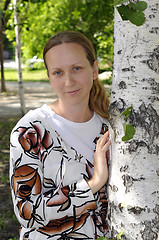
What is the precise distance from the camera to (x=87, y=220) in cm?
182

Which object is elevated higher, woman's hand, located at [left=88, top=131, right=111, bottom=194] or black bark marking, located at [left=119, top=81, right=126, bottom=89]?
black bark marking, located at [left=119, top=81, right=126, bottom=89]

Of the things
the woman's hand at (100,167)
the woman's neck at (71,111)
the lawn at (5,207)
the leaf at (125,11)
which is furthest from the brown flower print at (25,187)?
the lawn at (5,207)

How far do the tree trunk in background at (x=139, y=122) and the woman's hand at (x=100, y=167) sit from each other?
0.19 metres

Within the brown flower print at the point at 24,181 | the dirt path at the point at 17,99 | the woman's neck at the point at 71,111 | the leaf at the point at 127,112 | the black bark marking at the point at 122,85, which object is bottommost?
the dirt path at the point at 17,99

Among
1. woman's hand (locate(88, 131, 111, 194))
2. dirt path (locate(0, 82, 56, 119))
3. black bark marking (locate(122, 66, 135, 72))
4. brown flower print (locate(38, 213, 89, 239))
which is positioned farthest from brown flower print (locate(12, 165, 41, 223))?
dirt path (locate(0, 82, 56, 119))

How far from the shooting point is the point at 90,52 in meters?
1.98

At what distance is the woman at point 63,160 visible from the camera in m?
1.70

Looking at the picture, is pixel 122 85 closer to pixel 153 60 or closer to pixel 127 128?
pixel 153 60

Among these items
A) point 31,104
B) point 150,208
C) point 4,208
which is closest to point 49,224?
point 150,208

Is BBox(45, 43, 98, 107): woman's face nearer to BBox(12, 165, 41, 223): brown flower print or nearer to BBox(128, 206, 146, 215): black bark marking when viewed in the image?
BBox(12, 165, 41, 223): brown flower print

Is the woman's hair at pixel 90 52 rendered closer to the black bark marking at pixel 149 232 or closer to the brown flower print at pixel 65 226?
the brown flower print at pixel 65 226

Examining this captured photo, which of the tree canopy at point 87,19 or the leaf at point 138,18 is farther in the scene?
the tree canopy at point 87,19

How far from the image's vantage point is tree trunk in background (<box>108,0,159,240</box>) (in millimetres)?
1324

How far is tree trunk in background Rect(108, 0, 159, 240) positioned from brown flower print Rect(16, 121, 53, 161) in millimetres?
479
